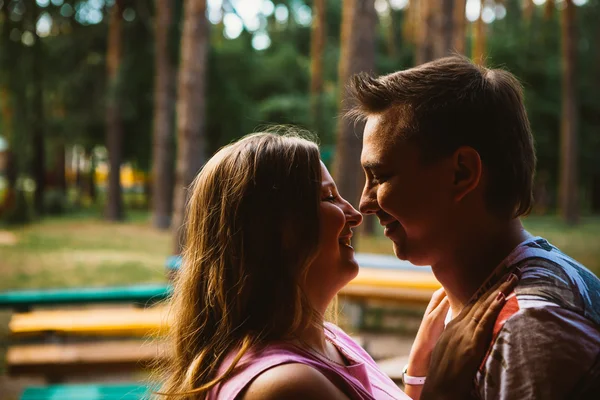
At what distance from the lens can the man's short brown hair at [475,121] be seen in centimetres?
122

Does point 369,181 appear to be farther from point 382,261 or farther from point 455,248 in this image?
point 382,261

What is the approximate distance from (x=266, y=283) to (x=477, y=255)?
0.40 meters

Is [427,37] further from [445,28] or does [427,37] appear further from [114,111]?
[114,111]

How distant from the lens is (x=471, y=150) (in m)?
1.21

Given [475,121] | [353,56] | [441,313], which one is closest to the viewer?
[475,121]

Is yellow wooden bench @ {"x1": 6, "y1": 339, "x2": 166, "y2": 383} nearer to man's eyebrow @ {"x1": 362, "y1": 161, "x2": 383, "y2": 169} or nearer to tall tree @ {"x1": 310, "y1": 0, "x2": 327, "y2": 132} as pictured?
man's eyebrow @ {"x1": 362, "y1": 161, "x2": 383, "y2": 169}

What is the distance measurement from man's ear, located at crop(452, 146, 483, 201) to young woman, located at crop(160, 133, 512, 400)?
0.67 feet

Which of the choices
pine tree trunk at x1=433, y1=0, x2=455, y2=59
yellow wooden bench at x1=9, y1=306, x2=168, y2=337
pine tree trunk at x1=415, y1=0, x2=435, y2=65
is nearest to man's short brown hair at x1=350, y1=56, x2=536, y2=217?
yellow wooden bench at x1=9, y1=306, x2=168, y2=337

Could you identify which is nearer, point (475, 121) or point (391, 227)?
point (475, 121)

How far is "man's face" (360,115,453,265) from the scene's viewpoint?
1.25m

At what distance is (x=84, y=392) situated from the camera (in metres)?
3.33

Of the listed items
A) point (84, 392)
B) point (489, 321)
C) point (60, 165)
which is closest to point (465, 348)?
point (489, 321)

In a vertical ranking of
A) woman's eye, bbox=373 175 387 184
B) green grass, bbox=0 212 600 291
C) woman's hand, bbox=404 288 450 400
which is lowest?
green grass, bbox=0 212 600 291

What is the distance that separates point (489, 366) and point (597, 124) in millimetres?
27484
